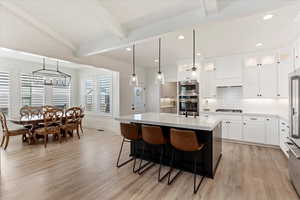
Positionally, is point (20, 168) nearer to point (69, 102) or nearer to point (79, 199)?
point (79, 199)

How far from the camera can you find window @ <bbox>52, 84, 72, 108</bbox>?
684 cm

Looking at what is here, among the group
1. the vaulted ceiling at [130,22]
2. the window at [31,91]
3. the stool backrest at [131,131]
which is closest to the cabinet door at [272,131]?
the vaulted ceiling at [130,22]

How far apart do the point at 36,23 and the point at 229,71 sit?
5.23 metres

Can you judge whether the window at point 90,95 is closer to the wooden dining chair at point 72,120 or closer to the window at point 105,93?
the window at point 105,93

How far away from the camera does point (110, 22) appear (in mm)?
2891

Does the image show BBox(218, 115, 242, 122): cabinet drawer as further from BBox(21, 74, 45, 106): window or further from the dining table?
BBox(21, 74, 45, 106): window

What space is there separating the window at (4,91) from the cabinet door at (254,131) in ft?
26.0

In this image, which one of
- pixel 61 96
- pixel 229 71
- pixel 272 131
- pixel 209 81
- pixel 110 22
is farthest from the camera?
pixel 61 96

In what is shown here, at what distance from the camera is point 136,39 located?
3.18m

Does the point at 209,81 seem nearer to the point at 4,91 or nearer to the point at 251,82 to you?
the point at 251,82

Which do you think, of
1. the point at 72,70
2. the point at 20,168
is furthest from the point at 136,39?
the point at 72,70

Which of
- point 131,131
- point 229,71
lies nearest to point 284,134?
point 229,71

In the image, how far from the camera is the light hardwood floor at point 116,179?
2170 mm

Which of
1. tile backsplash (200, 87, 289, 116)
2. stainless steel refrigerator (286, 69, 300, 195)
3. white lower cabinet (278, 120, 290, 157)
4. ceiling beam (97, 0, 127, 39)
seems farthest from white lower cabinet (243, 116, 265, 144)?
ceiling beam (97, 0, 127, 39)
